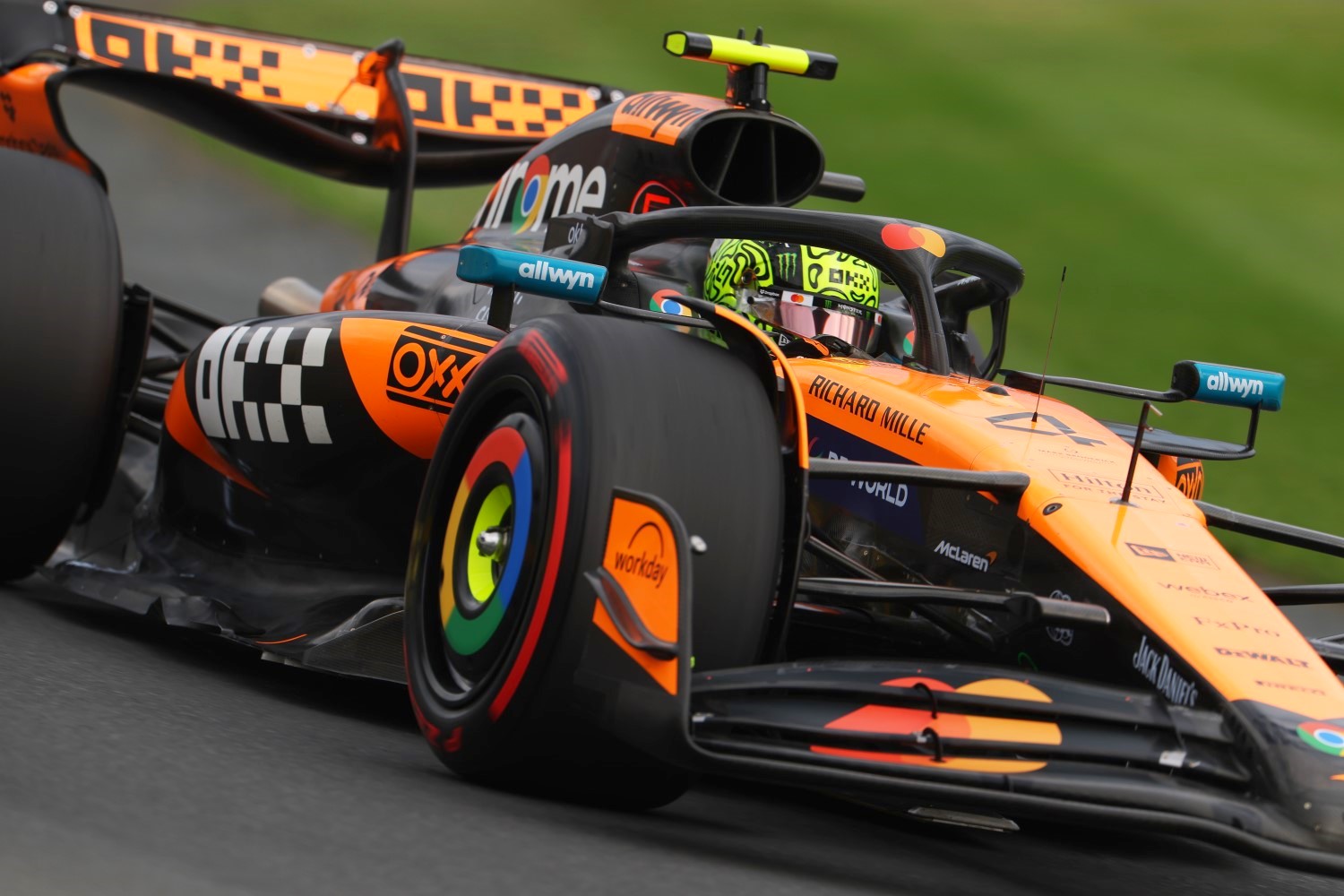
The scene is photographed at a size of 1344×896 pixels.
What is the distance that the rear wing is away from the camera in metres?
6.04

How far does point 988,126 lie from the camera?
15734mm

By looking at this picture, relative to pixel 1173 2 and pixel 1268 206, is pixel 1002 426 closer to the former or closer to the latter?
pixel 1268 206

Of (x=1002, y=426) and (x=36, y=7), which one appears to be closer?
(x=1002, y=426)

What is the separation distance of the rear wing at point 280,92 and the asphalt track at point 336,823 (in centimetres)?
207

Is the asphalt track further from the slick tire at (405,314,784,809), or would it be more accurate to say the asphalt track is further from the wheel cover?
the wheel cover

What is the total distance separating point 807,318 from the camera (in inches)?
175

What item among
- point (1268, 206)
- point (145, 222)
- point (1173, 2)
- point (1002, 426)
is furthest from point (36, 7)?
point (1173, 2)

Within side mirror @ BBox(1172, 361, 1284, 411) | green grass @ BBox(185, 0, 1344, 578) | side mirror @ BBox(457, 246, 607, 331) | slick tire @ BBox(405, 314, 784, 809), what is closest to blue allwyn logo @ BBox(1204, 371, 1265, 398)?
side mirror @ BBox(1172, 361, 1284, 411)

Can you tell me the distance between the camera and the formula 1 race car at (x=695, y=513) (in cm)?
285

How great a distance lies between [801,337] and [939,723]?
5.54 ft

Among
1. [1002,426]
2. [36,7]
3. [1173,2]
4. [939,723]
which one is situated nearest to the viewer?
[939,723]

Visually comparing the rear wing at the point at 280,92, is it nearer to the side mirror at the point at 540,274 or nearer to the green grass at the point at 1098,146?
the side mirror at the point at 540,274

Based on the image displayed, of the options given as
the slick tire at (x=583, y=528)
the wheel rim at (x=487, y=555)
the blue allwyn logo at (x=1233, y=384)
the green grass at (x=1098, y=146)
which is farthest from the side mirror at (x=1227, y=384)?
the green grass at (x=1098, y=146)

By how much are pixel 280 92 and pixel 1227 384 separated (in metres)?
4.08
